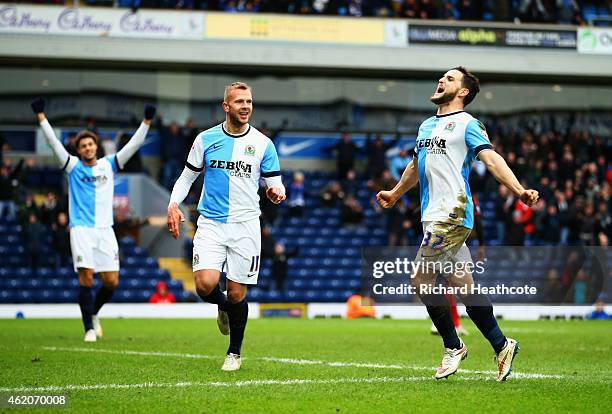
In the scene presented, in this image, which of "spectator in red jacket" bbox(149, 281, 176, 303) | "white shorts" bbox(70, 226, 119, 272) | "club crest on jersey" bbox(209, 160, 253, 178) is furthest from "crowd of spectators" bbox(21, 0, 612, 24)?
"club crest on jersey" bbox(209, 160, 253, 178)

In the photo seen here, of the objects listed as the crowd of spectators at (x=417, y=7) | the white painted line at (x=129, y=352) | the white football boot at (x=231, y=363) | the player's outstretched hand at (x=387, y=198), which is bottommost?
the white painted line at (x=129, y=352)

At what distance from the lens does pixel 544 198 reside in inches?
1202

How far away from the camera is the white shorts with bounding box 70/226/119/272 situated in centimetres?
1330

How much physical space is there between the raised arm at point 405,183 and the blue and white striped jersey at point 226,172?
4.08 feet

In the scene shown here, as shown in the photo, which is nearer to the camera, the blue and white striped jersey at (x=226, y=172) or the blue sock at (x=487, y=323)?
the blue sock at (x=487, y=323)

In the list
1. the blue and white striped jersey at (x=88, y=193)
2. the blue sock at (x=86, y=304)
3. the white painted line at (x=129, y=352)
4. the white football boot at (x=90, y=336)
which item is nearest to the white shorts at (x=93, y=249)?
the blue and white striped jersey at (x=88, y=193)

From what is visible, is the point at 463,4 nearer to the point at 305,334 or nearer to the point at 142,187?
the point at 142,187

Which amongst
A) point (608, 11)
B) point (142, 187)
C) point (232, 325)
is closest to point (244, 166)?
point (232, 325)

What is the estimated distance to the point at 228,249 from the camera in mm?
9352

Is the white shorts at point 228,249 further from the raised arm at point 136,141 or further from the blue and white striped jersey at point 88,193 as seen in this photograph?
the blue and white striped jersey at point 88,193

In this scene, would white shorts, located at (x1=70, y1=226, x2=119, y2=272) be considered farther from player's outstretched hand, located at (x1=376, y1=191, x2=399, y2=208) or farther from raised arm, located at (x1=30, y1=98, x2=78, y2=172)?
player's outstretched hand, located at (x1=376, y1=191, x2=399, y2=208)

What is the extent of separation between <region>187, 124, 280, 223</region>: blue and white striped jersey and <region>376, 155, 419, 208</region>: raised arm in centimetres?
124

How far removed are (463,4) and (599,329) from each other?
17.6m

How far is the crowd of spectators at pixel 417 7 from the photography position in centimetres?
3170
